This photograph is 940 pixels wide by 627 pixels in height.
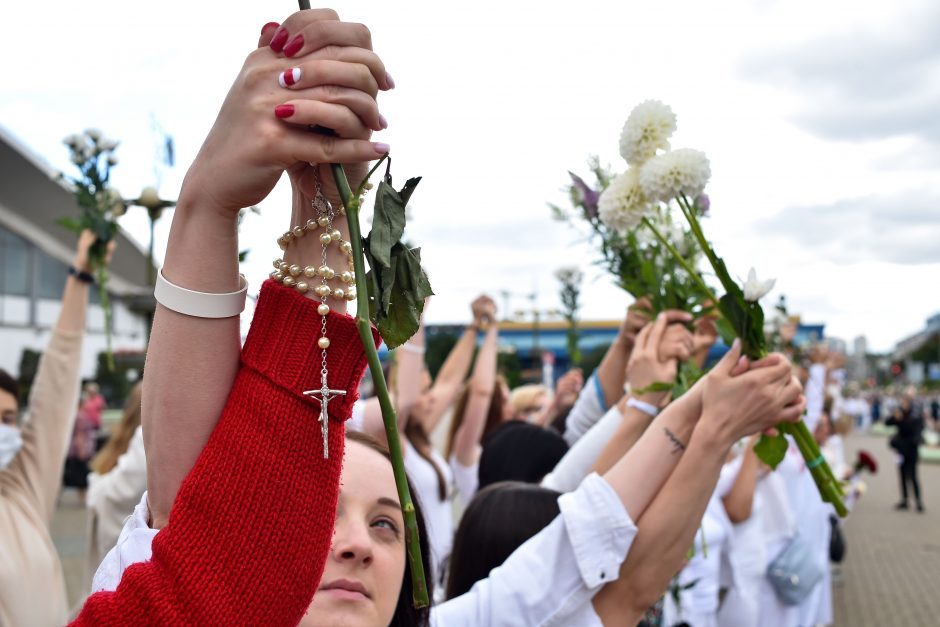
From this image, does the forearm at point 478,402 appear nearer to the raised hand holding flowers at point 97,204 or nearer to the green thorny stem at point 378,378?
→ the raised hand holding flowers at point 97,204

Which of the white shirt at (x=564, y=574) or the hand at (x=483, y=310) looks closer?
the white shirt at (x=564, y=574)

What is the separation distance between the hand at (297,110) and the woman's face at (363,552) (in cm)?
78

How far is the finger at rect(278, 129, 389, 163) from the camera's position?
35.5 inches

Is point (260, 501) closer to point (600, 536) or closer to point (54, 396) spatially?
point (600, 536)

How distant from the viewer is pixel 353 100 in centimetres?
91

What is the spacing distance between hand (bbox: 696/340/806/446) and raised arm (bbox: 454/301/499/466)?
3.23 meters

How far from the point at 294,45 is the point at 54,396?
2696 mm

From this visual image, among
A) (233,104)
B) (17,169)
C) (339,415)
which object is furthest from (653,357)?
(17,169)

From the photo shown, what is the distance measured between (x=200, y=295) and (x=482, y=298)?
407 cm

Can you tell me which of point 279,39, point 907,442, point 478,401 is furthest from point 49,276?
point 279,39

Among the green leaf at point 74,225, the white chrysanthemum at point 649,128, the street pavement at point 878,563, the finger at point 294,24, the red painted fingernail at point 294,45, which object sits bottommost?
the street pavement at point 878,563

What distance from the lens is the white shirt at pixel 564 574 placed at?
6.37 ft

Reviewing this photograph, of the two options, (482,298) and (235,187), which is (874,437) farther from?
(235,187)

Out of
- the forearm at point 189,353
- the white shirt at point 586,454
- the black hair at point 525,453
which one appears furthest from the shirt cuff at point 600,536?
the black hair at point 525,453
